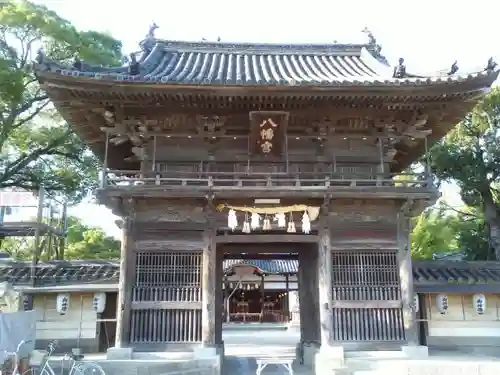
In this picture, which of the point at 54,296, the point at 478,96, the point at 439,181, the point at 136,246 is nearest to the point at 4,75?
the point at 54,296

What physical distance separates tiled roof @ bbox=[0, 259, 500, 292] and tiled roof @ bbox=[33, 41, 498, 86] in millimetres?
6497

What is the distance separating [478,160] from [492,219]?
3399 mm

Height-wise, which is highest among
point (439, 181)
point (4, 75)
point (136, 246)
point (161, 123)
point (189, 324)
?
point (4, 75)

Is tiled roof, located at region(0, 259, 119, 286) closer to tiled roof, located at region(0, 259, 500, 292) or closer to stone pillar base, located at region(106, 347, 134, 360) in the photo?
tiled roof, located at region(0, 259, 500, 292)

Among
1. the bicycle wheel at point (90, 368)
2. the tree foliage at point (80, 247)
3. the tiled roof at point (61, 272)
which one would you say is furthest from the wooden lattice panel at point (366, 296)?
the tree foliage at point (80, 247)

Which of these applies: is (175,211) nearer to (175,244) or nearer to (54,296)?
(175,244)

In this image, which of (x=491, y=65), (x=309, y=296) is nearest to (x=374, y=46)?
(x=491, y=65)

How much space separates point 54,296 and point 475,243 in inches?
883

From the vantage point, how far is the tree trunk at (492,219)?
23.0 meters

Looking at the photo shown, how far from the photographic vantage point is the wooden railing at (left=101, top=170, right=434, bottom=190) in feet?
36.8

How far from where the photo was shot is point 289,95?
11047 millimetres

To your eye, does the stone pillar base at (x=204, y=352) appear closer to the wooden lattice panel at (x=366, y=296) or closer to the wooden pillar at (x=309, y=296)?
the wooden lattice panel at (x=366, y=296)

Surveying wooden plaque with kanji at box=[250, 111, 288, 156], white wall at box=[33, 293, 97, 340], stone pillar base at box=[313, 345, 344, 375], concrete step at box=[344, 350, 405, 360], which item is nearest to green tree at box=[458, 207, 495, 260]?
concrete step at box=[344, 350, 405, 360]

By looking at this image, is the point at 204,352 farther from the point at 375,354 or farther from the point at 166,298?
the point at 375,354
